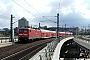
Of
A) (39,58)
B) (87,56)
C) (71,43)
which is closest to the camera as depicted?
(39,58)

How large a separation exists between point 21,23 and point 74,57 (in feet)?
135

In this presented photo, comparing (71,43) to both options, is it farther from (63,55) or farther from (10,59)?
(10,59)

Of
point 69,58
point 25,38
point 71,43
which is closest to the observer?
point 25,38

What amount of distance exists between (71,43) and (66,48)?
21.3 ft

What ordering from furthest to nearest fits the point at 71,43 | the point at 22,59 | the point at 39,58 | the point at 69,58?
the point at 71,43, the point at 69,58, the point at 22,59, the point at 39,58

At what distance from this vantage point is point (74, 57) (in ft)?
247

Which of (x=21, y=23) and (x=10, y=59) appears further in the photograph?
(x=21, y=23)

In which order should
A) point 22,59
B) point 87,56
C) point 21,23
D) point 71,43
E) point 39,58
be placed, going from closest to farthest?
point 39,58
point 22,59
point 87,56
point 71,43
point 21,23

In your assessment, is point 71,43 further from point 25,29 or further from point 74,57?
point 25,29

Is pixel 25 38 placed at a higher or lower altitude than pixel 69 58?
higher

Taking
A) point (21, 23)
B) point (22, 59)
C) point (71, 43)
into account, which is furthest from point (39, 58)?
point (21, 23)

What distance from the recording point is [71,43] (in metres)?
89.3

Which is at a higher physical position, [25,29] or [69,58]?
[25,29]

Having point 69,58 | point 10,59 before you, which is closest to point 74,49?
point 69,58
